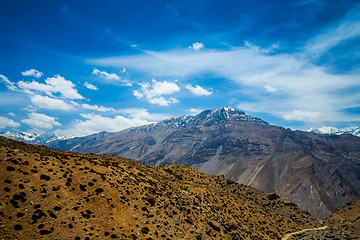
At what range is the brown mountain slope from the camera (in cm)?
3394

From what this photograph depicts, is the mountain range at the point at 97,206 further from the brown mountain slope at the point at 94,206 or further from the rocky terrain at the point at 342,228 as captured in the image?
the rocky terrain at the point at 342,228

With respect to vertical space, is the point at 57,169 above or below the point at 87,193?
above

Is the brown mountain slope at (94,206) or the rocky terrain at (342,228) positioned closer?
the brown mountain slope at (94,206)

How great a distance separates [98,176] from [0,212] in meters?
19.4

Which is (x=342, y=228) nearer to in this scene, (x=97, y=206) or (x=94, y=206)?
(x=97, y=206)

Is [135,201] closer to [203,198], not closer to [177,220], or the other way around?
[177,220]

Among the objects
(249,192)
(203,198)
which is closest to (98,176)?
(203,198)

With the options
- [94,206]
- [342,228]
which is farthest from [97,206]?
[342,228]

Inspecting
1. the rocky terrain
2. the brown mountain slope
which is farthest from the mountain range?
the rocky terrain

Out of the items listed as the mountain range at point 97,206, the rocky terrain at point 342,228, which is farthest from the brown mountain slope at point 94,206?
the rocky terrain at point 342,228

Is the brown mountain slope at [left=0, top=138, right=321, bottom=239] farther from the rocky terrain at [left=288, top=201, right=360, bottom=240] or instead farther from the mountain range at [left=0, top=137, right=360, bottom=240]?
the rocky terrain at [left=288, top=201, right=360, bottom=240]

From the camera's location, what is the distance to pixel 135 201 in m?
47.8

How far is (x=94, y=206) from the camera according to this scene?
41.0m

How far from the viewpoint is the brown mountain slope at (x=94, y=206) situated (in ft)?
111
